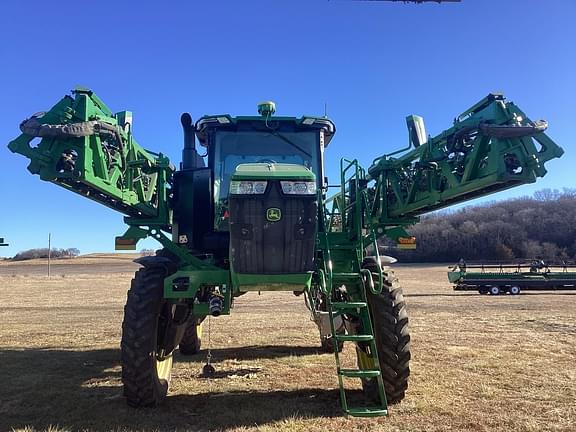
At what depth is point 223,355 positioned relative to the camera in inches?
355

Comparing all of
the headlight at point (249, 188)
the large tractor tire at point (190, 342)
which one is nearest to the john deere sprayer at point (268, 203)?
the headlight at point (249, 188)

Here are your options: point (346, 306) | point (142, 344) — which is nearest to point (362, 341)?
point (346, 306)

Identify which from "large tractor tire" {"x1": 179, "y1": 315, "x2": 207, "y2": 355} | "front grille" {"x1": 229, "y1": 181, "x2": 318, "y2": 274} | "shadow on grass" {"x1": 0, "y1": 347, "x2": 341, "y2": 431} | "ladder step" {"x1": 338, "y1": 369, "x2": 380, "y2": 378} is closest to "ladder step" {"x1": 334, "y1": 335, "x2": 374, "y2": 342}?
"ladder step" {"x1": 338, "y1": 369, "x2": 380, "y2": 378}

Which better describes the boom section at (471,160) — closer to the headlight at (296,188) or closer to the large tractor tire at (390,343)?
the large tractor tire at (390,343)

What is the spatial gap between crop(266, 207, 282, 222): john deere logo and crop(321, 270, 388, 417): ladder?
0.88 meters

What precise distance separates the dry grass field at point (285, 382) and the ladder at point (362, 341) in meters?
0.21

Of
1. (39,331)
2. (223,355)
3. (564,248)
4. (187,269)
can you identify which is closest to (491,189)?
(187,269)

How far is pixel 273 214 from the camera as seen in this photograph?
4984 millimetres

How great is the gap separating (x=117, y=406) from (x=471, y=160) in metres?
4.70

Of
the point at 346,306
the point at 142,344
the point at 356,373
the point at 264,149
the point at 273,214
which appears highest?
the point at 264,149

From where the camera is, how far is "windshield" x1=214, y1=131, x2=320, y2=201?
6.80 metres

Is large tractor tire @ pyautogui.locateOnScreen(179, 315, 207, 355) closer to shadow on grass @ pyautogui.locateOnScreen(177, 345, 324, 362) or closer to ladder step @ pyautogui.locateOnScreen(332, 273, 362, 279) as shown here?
shadow on grass @ pyautogui.locateOnScreen(177, 345, 324, 362)

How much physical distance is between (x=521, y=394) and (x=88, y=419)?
4995mm

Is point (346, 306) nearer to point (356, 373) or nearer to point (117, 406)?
point (356, 373)
